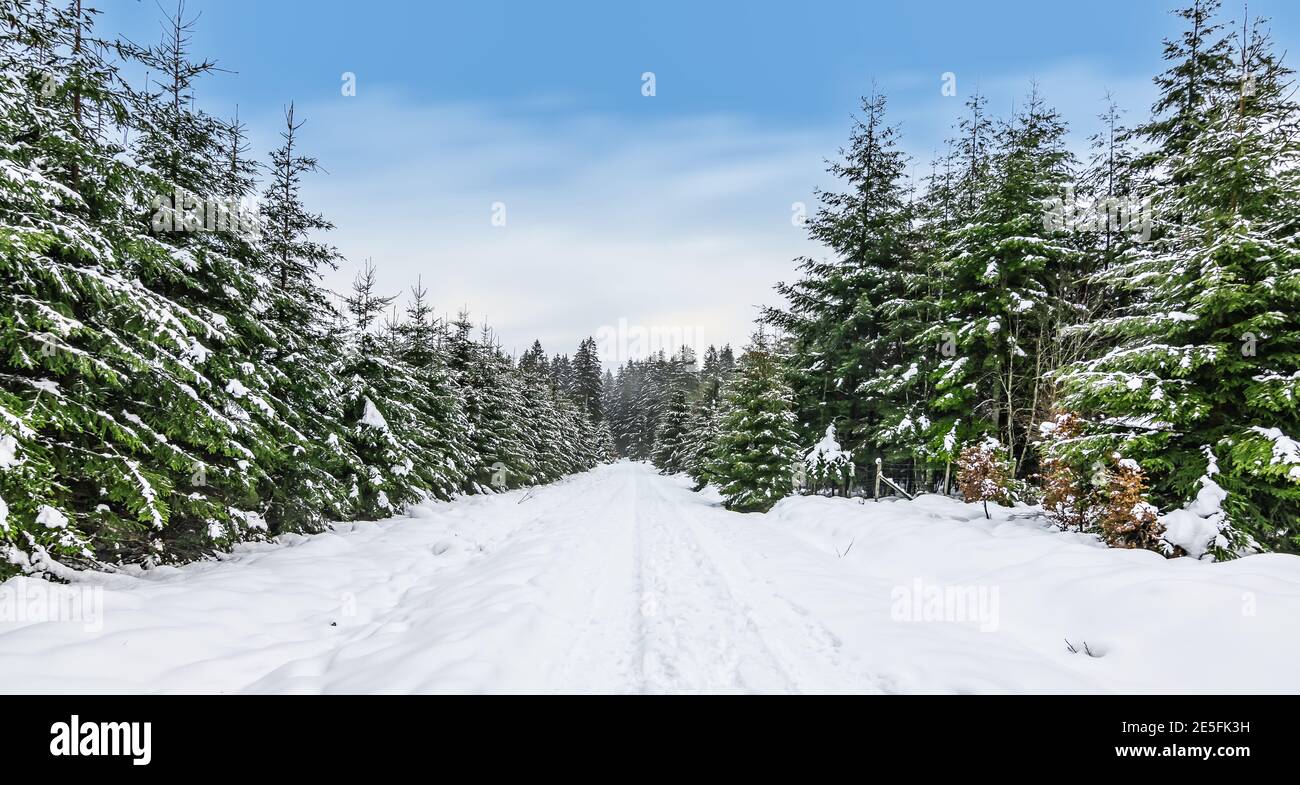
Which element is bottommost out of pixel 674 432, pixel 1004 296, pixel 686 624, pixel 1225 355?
pixel 674 432

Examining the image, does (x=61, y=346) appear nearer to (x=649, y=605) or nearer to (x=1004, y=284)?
(x=649, y=605)

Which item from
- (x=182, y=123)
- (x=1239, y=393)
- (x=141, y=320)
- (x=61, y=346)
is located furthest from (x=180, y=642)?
(x=1239, y=393)

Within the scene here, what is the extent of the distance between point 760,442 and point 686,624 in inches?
460

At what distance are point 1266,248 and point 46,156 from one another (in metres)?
16.0

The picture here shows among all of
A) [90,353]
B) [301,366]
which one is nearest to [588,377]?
[301,366]

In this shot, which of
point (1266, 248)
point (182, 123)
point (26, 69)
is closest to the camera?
point (26, 69)

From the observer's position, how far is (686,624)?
16.8 ft

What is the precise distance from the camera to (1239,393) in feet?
22.5
